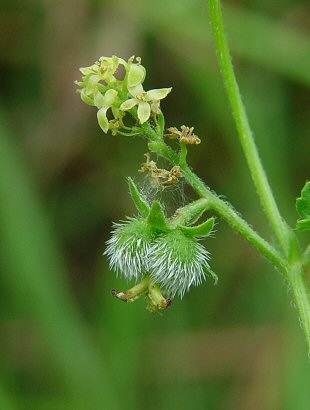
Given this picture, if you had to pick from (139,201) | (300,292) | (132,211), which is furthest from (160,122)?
(132,211)

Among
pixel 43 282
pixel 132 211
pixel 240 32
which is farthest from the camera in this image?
pixel 132 211

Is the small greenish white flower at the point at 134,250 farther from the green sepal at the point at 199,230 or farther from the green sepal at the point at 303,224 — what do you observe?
the green sepal at the point at 303,224

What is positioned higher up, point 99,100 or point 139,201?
point 99,100

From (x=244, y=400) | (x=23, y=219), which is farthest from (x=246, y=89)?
(x=244, y=400)

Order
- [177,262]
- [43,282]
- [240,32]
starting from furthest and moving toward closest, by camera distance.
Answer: [240,32] → [43,282] → [177,262]

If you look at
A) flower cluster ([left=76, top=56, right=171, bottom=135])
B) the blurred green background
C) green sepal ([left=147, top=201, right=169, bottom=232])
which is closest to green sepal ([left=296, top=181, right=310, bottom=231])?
green sepal ([left=147, top=201, right=169, bottom=232])

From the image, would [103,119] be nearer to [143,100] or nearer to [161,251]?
[143,100]

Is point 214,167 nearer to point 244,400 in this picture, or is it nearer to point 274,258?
point 244,400

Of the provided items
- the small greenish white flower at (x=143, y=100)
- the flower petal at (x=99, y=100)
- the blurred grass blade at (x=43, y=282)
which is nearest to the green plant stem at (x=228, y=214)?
the small greenish white flower at (x=143, y=100)

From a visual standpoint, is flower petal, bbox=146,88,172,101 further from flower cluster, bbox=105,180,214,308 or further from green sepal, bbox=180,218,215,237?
Result: green sepal, bbox=180,218,215,237
